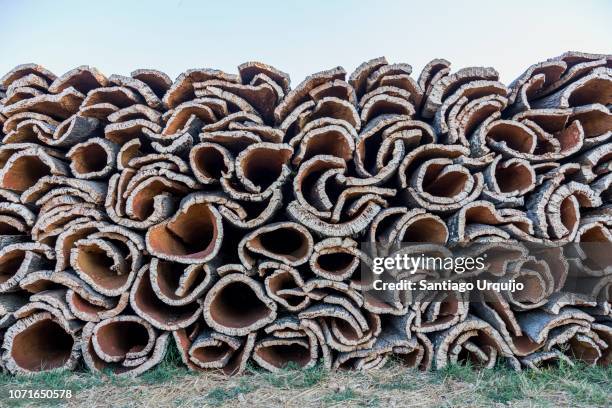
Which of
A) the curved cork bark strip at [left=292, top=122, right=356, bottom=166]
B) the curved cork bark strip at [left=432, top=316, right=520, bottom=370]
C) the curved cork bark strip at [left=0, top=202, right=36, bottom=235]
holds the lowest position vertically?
the curved cork bark strip at [left=432, top=316, right=520, bottom=370]

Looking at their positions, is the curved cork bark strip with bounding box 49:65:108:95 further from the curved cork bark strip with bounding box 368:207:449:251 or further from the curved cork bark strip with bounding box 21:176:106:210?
the curved cork bark strip with bounding box 368:207:449:251

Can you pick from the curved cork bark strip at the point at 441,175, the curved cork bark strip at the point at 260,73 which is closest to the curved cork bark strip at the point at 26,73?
the curved cork bark strip at the point at 260,73

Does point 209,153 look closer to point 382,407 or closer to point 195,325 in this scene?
point 195,325

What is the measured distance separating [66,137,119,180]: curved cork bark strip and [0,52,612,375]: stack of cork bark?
16mm

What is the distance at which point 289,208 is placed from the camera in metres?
2.76

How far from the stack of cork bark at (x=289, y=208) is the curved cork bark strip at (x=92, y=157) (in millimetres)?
16

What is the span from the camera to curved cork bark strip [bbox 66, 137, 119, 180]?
2947 mm

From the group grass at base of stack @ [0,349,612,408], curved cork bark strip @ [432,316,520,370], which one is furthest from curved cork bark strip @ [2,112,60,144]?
curved cork bark strip @ [432,316,520,370]

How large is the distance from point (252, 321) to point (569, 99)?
3.27 m

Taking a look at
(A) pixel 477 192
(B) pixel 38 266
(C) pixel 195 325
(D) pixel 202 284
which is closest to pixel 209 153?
(D) pixel 202 284

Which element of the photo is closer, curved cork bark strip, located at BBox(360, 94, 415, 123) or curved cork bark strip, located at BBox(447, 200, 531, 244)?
curved cork bark strip, located at BBox(447, 200, 531, 244)

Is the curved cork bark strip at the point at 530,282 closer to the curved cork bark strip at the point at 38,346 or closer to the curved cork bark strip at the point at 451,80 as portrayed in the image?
the curved cork bark strip at the point at 451,80

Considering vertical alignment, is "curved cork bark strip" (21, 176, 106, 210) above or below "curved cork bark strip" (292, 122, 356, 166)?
below

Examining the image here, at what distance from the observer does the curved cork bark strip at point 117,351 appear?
273 cm
